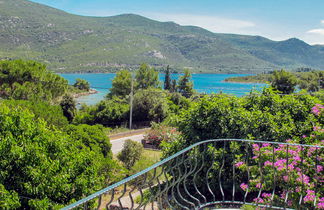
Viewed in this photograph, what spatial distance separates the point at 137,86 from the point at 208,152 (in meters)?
Result: 53.5

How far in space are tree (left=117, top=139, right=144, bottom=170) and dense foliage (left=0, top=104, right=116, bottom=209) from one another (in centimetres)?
627

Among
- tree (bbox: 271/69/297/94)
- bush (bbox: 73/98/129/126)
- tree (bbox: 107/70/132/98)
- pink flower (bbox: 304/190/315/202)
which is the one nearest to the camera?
pink flower (bbox: 304/190/315/202)

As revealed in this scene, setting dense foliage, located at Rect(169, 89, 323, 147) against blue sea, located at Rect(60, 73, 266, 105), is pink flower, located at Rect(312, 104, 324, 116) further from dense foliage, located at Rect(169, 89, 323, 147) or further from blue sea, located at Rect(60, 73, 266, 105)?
blue sea, located at Rect(60, 73, 266, 105)

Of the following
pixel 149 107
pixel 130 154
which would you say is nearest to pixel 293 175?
pixel 130 154

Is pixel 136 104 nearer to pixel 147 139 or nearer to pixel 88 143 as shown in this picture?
pixel 147 139

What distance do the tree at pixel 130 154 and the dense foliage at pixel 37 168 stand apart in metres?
6.27

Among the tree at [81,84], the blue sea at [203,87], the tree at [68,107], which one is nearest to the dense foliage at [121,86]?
the blue sea at [203,87]

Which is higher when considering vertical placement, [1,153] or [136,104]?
[1,153]

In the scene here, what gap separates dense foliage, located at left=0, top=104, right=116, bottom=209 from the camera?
18.7 feet

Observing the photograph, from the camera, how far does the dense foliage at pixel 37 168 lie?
5.71 metres

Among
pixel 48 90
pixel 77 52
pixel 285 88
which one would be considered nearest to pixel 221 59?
pixel 77 52

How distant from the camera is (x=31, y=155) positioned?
5.97m

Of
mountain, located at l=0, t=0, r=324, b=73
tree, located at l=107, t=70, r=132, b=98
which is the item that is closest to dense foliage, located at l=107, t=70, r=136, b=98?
tree, located at l=107, t=70, r=132, b=98

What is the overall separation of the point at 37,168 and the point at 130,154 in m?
7.90
